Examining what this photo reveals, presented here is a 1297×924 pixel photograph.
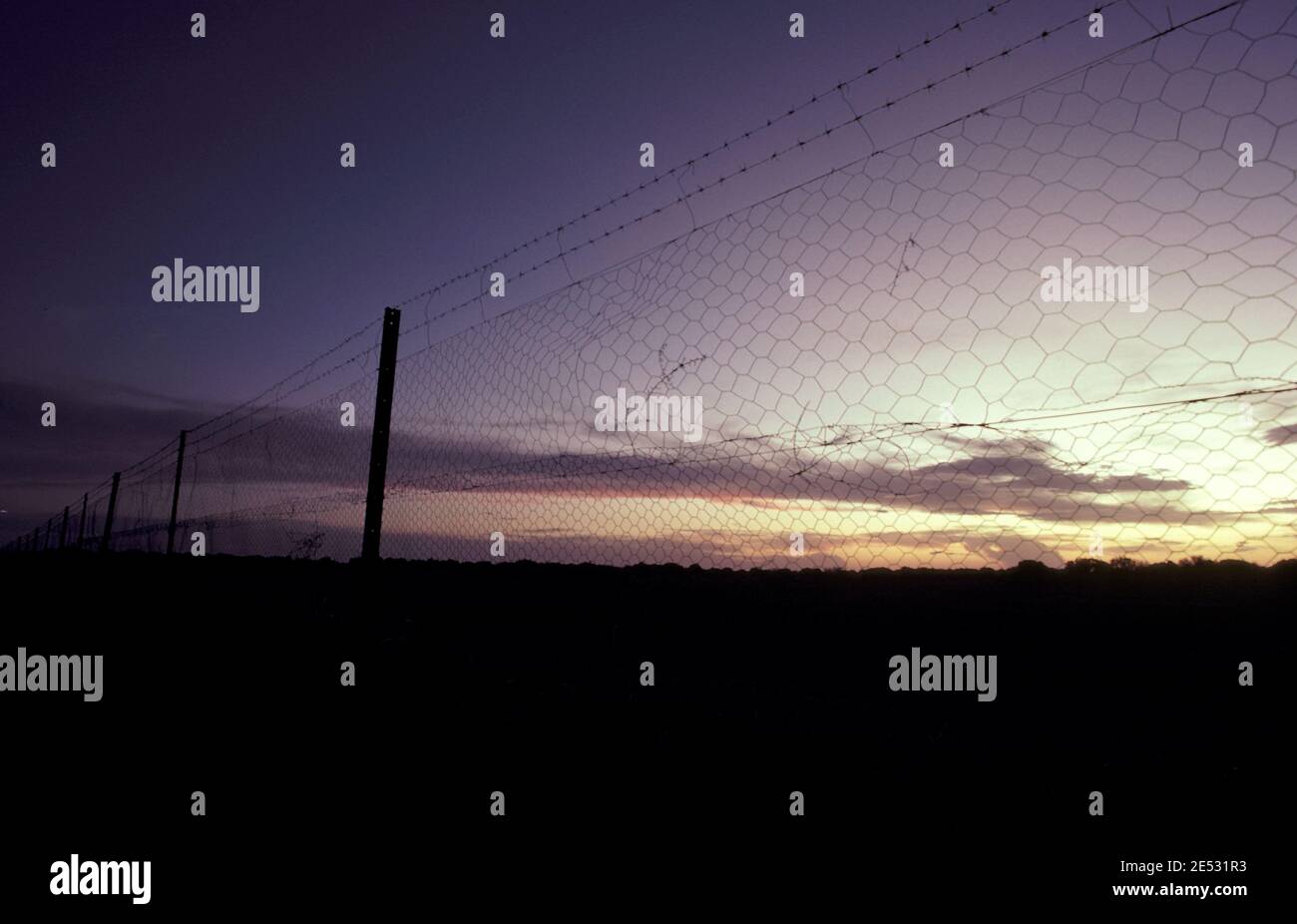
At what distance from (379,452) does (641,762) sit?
2844 mm

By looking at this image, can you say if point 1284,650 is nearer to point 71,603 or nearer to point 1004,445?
point 1004,445

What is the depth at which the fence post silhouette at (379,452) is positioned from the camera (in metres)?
5.44

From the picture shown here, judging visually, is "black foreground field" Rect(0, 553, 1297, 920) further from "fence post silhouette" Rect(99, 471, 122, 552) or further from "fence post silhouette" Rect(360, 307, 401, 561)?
"fence post silhouette" Rect(99, 471, 122, 552)

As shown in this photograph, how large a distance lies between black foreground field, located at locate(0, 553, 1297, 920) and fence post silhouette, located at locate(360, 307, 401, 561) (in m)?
0.27

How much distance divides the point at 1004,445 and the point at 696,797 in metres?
1.88

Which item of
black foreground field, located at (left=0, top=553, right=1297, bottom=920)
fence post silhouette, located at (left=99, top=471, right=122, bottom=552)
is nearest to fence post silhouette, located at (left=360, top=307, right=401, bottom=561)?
black foreground field, located at (left=0, top=553, right=1297, bottom=920)

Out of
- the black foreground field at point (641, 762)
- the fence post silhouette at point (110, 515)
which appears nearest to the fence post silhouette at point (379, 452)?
the black foreground field at point (641, 762)

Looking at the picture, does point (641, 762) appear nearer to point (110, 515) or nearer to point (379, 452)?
point (379, 452)

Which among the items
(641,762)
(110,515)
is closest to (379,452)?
(641,762)

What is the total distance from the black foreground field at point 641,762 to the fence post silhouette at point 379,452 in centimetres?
27

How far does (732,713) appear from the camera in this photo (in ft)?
12.9

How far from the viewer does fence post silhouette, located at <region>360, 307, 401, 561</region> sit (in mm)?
5441

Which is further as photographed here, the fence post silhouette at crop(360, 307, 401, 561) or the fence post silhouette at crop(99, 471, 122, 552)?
the fence post silhouette at crop(99, 471, 122, 552)

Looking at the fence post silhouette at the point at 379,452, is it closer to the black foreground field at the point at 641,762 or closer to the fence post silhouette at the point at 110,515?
A: the black foreground field at the point at 641,762
